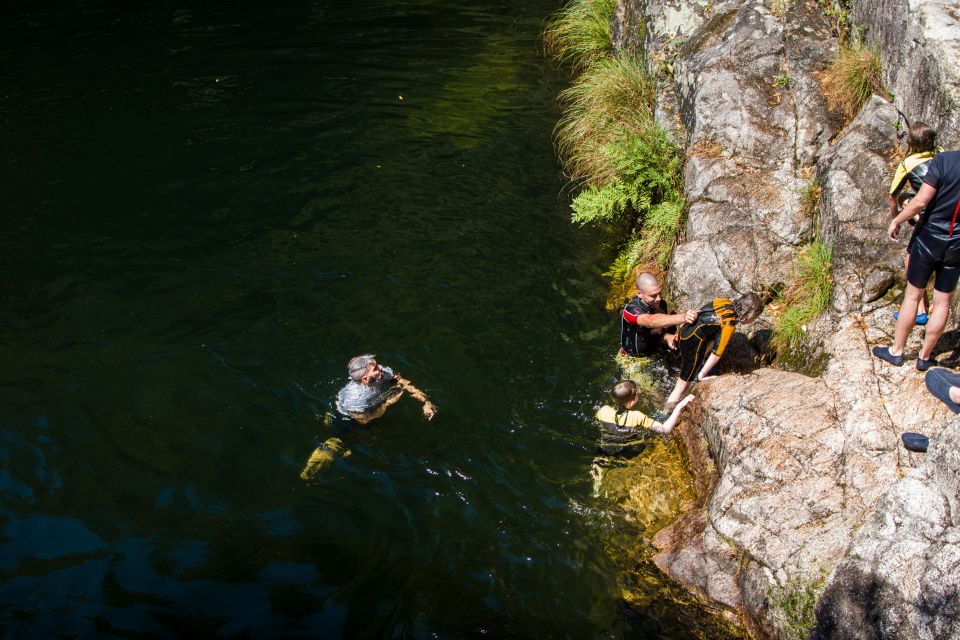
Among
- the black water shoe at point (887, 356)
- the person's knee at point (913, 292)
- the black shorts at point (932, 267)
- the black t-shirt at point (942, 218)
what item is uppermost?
the black t-shirt at point (942, 218)

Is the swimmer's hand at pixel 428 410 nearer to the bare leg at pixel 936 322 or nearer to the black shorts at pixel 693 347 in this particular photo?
the black shorts at pixel 693 347

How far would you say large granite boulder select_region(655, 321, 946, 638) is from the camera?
702cm

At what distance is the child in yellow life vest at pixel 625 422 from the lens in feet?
30.1

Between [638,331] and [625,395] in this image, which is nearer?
[625,395]

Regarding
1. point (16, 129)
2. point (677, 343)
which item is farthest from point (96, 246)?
point (677, 343)

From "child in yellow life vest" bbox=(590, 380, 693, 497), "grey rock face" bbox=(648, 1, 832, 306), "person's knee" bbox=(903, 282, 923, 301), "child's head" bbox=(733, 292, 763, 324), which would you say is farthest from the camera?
"grey rock face" bbox=(648, 1, 832, 306)

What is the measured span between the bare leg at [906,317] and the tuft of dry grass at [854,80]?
165 inches

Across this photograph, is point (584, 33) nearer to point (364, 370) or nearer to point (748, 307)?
point (748, 307)

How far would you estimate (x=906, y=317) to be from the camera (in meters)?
7.86

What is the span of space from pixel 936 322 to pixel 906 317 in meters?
0.32

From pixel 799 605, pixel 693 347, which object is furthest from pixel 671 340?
pixel 799 605

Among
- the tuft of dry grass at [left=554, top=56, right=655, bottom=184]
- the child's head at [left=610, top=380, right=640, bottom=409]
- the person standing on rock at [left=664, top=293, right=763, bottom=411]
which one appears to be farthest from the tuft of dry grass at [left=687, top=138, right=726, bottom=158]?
the child's head at [left=610, top=380, right=640, bottom=409]

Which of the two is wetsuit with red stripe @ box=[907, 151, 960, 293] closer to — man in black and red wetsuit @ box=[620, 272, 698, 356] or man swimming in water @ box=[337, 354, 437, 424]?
man in black and red wetsuit @ box=[620, 272, 698, 356]

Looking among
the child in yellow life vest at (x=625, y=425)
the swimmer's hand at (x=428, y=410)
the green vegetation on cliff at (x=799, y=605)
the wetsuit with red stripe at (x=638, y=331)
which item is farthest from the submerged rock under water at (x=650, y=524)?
the swimmer's hand at (x=428, y=410)
